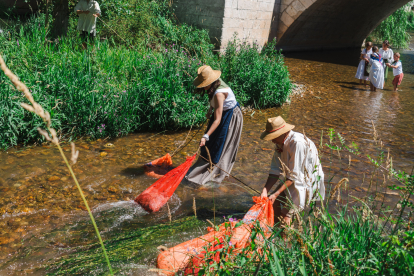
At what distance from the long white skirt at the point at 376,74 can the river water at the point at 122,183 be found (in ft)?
11.3

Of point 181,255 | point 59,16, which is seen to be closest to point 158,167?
point 181,255

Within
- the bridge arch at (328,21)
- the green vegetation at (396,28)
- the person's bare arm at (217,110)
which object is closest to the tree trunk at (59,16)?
the person's bare arm at (217,110)

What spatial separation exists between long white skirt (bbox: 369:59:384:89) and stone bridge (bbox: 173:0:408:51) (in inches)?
165

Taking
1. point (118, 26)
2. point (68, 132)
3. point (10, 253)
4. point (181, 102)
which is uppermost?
point (118, 26)

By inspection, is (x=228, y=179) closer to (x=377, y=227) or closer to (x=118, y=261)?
(x=118, y=261)

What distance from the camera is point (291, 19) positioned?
48.6 ft

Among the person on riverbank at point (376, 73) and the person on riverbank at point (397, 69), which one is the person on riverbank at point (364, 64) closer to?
the person on riverbank at point (376, 73)

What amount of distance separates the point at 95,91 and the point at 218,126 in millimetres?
2204

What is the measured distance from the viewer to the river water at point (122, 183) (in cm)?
341

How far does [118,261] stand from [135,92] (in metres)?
3.67

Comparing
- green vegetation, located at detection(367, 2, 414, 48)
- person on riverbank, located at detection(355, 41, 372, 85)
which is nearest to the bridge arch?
green vegetation, located at detection(367, 2, 414, 48)

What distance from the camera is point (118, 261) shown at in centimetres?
300

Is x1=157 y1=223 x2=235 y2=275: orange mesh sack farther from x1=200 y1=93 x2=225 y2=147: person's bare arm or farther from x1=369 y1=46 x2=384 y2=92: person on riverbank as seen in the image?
x1=369 y1=46 x2=384 y2=92: person on riverbank

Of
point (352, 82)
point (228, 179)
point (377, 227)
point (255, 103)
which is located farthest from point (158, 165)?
point (352, 82)
